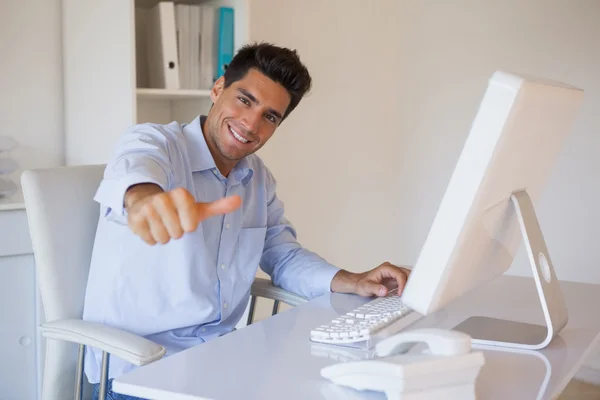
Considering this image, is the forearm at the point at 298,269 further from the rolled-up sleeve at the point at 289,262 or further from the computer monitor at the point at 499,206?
the computer monitor at the point at 499,206

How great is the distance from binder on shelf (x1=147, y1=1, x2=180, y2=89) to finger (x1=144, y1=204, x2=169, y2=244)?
1702 mm

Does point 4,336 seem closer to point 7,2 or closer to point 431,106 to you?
point 7,2

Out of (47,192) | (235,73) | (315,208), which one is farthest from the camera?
(315,208)

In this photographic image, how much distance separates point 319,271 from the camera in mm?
1917

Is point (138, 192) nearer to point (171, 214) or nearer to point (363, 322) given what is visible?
point (171, 214)

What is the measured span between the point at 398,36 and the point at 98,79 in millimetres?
1975

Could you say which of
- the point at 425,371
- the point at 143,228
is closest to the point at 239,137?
the point at 143,228

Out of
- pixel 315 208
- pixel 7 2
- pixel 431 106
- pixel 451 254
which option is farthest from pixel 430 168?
pixel 451 254

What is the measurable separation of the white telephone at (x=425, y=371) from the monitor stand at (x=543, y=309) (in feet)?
1.17

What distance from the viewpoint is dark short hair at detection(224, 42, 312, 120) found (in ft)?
6.61

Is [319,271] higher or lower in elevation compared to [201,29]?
lower

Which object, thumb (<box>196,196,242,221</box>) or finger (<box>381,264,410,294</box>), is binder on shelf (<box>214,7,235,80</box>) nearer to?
finger (<box>381,264,410,294</box>)

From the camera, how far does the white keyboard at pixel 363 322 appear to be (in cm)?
130

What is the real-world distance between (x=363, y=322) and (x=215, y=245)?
2.11ft
